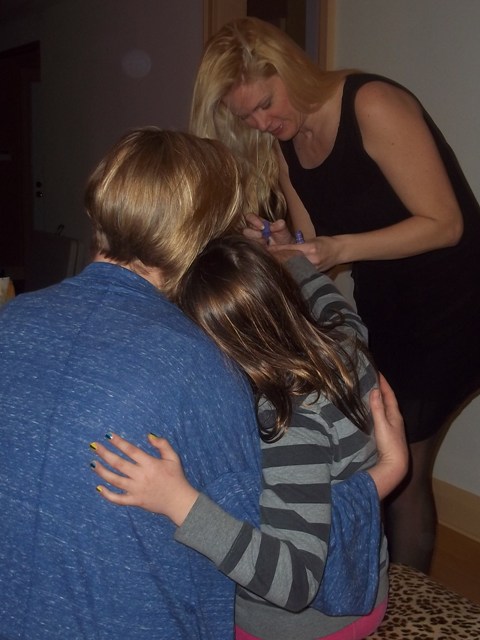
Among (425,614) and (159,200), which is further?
(425,614)

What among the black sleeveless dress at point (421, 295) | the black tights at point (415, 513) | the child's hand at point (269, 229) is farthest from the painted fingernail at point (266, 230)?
the black tights at point (415, 513)

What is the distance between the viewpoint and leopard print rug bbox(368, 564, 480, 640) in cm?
116

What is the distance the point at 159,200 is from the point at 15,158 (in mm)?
6534

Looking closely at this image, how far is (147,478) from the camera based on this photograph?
78 centimetres

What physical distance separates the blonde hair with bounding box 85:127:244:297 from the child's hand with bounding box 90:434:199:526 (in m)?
0.22

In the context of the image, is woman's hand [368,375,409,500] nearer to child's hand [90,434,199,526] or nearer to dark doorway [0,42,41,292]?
child's hand [90,434,199,526]

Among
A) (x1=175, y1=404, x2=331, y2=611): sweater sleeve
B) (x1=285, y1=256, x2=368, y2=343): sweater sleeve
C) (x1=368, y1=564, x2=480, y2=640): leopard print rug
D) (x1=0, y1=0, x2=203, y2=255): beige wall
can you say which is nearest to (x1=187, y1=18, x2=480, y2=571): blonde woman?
(x1=285, y1=256, x2=368, y2=343): sweater sleeve

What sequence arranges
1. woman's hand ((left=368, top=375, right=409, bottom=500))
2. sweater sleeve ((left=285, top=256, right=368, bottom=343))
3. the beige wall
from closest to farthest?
1. woman's hand ((left=368, top=375, right=409, bottom=500))
2. sweater sleeve ((left=285, top=256, right=368, bottom=343))
3. the beige wall

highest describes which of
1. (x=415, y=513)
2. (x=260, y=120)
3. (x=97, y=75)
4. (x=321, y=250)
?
(x=97, y=75)

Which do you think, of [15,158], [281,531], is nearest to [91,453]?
[281,531]

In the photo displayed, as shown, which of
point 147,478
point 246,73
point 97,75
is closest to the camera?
point 147,478

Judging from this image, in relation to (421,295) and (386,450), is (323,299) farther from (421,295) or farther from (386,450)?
(421,295)

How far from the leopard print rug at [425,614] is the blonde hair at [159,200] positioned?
2.09 ft

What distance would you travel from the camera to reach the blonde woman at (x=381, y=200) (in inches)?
59.8
